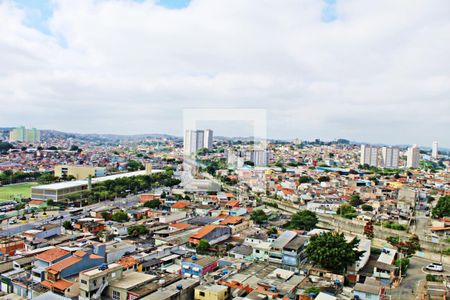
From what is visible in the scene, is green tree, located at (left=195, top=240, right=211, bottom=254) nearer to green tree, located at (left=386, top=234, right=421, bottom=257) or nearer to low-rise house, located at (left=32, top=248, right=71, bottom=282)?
low-rise house, located at (left=32, top=248, right=71, bottom=282)

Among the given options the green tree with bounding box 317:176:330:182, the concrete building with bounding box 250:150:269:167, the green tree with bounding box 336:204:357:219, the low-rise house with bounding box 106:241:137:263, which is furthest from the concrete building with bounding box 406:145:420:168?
the low-rise house with bounding box 106:241:137:263


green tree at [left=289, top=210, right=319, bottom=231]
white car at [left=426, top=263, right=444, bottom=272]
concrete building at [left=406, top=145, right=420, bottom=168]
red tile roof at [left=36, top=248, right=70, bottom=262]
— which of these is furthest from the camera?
concrete building at [left=406, top=145, right=420, bottom=168]

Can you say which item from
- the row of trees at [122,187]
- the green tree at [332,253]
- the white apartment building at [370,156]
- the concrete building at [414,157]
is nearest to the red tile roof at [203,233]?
the green tree at [332,253]

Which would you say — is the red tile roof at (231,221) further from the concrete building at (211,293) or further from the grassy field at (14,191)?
the grassy field at (14,191)

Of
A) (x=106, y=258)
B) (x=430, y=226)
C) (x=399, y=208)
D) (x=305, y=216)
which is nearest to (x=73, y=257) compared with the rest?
(x=106, y=258)

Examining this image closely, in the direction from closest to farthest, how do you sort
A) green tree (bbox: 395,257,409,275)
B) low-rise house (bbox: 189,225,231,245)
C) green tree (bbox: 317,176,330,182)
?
green tree (bbox: 395,257,409,275) < low-rise house (bbox: 189,225,231,245) < green tree (bbox: 317,176,330,182)

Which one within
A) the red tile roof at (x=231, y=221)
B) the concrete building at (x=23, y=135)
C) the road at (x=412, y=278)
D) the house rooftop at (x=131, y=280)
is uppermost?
the concrete building at (x=23, y=135)
